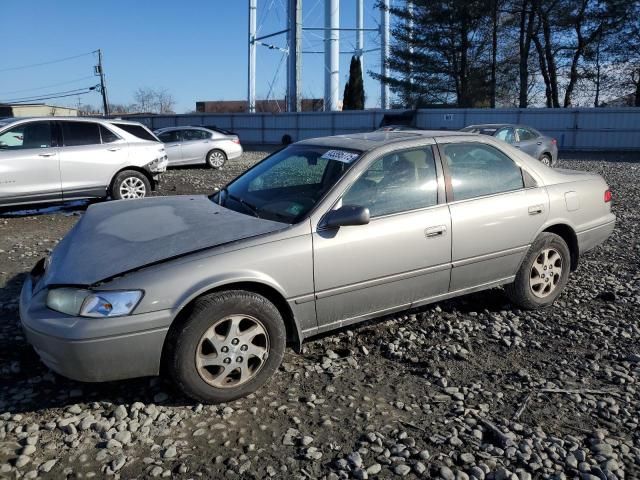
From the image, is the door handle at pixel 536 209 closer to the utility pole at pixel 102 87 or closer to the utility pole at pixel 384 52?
the utility pole at pixel 384 52

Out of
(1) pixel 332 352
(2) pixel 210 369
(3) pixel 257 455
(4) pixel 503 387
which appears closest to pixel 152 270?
(2) pixel 210 369

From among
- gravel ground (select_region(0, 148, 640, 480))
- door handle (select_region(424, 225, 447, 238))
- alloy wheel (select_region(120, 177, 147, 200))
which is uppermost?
door handle (select_region(424, 225, 447, 238))

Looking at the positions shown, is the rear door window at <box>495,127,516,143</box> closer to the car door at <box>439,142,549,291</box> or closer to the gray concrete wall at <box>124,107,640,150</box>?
the car door at <box>439,142,549,291</box>

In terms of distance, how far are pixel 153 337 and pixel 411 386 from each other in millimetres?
1632

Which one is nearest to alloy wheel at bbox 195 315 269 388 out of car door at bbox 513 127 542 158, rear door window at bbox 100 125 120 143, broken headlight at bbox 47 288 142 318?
broken headlight at bbox 47 288 142 318

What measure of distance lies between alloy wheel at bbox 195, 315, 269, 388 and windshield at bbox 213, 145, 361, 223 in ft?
2.52

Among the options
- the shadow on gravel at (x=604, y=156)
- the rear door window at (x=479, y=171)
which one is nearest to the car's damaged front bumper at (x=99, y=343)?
the rear door window at (x=479, y=171)

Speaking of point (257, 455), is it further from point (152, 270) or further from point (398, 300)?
point (398, 300)

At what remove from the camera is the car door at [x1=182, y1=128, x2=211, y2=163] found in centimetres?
1738

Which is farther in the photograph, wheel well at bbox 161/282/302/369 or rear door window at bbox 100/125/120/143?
rear door window at bbox 100/125/120/143

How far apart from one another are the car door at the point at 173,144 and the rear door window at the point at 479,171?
13814mm

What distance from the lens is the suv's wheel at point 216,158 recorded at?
1784 cm

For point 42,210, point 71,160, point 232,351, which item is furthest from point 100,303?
point 42,210

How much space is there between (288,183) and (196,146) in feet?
45.5
